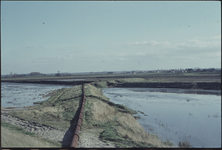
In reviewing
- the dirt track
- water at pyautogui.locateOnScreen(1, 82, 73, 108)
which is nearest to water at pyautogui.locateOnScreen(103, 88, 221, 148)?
the dirt track

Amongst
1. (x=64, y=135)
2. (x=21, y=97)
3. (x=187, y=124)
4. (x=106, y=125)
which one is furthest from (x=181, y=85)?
(x=64, y=135)

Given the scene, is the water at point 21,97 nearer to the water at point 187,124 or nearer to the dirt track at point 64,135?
the dirt track at point 64,135

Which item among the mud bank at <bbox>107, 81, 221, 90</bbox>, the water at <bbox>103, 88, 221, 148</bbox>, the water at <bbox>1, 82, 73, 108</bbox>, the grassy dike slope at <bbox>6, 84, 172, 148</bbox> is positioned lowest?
the water at <bbox>103, 88, 221, 148</bbox>

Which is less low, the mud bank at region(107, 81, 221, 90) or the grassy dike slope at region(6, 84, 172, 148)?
the mud bank at region(107, 81, 221, 90)

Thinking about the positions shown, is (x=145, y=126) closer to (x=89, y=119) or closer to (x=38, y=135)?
(x=89, y=119)

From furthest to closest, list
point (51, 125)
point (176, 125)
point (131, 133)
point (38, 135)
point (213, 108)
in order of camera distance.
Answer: point (213, 108) < point (176, 125) < point (51, 125) < point (131, 133) < point (38, 135)

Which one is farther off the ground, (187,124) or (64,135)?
(64,135)

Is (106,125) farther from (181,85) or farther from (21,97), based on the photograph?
(181,85)

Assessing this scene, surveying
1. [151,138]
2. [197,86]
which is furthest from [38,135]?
[197,86]

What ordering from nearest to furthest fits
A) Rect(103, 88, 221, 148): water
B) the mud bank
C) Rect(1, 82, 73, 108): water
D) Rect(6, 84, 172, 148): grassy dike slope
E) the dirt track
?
the dirt track, Rect(6, 84, 172, 148): grassy dike slope, Rect(103, 88, 221, 148): water, Rect(1, 82, 73, 108): water, the mud bank

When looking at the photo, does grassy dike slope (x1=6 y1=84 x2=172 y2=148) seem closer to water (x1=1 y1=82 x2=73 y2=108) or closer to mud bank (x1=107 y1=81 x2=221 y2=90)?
water (x1=1 y1=82 x2=73 y2=108)

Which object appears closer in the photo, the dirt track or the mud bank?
the dirt track
